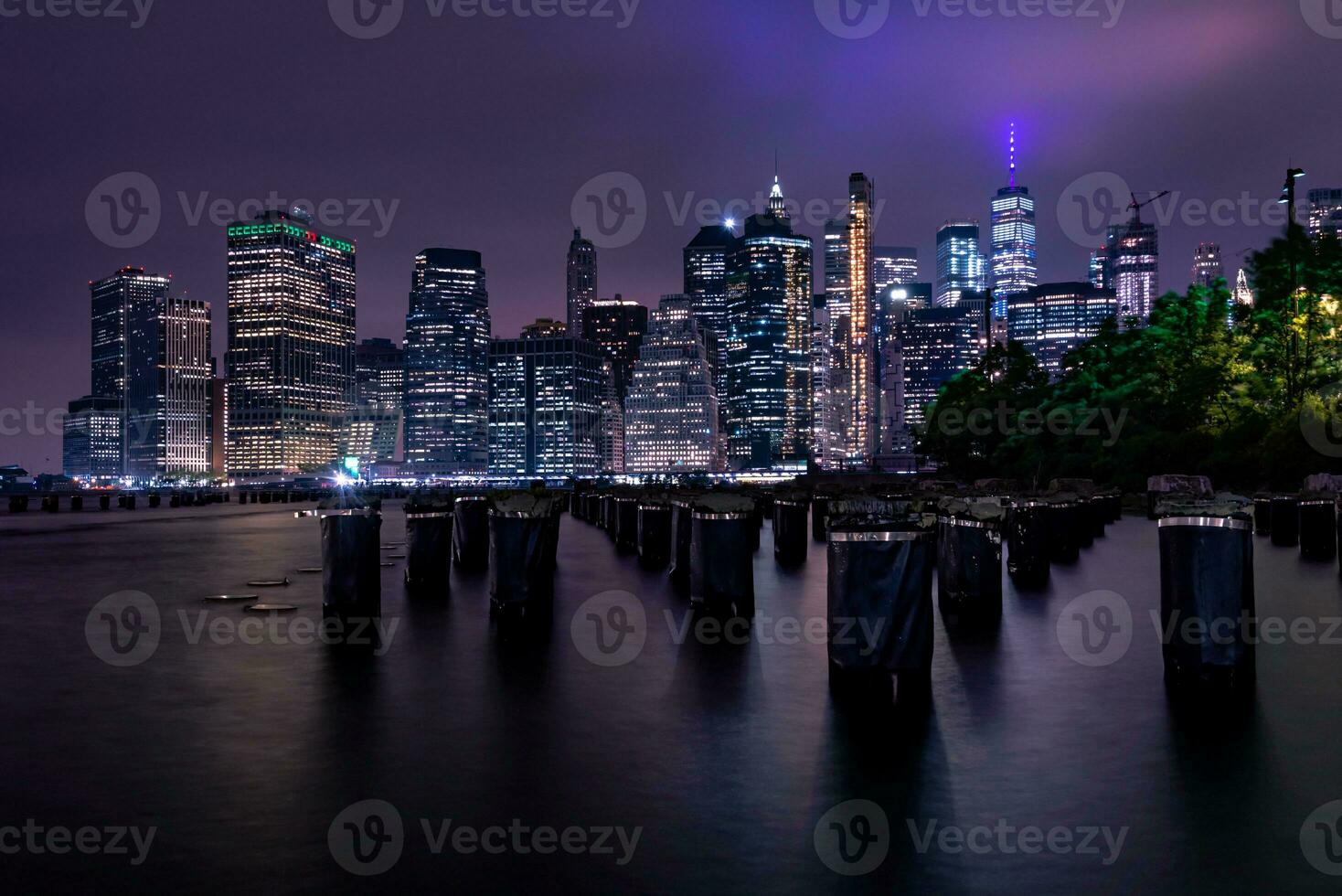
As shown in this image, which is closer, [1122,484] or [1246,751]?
[1246,751]

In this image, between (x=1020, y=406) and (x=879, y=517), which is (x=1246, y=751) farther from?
(x=1020, y=406)

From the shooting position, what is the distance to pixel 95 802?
5.98 m

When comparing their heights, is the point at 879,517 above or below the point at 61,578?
above

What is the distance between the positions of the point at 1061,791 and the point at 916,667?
2.99m

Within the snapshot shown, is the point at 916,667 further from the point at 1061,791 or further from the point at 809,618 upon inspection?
the point at 809,618

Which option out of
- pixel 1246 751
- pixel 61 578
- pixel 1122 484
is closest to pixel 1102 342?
pixel 1122 484

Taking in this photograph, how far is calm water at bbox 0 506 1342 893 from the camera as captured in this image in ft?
16.6

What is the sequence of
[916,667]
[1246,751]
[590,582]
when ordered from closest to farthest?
[1246,751]
[916,667]
[590,582]

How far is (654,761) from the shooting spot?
7008 mm

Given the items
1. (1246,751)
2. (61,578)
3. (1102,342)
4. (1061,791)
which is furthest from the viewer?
(1102,342)

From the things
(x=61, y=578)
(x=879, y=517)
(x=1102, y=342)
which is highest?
(x=1102, y=342)

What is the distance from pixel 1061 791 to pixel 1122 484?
55.5 m

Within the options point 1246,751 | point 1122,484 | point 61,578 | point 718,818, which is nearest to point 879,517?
point 1246,751

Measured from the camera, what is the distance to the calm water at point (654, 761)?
5066 millimetres
